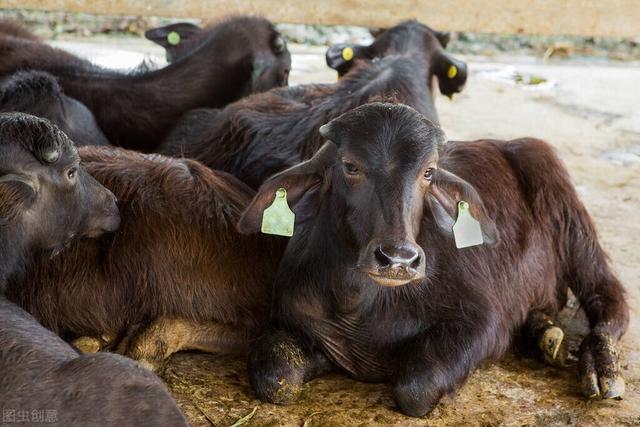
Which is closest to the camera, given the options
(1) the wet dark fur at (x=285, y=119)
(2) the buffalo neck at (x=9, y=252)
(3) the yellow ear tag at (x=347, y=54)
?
(2) the buffalo neck at (x=9, y=252)

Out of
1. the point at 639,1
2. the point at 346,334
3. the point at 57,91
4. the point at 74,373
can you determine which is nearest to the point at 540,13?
the point at 639,1

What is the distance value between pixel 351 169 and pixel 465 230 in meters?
0.59

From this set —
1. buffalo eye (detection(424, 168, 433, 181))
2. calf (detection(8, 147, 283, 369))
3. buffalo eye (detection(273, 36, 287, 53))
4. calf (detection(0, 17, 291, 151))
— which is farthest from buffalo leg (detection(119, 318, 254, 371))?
buffalo eye (detection(273, 36, 287, 53))

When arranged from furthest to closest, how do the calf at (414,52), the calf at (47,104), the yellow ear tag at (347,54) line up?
the yellow ear tag at (347,54) < the calf at (414,52) < the calf at (47,104)

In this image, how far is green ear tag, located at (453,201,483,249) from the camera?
4.45 m

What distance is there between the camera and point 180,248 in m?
4.72

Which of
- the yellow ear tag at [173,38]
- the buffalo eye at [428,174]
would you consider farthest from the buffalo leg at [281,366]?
the yellow ear tag at [173,38]

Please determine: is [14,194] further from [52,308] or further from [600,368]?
[600,368]

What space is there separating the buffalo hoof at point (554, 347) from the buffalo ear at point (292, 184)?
4.10ft

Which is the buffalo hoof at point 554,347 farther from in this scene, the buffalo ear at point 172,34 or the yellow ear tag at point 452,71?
the buffalo ear at point 172,34

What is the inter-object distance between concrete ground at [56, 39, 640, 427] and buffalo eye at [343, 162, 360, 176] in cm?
100

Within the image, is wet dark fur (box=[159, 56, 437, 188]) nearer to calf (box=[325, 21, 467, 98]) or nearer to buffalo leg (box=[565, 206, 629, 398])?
calf (box=[325, 21, 467, 98])

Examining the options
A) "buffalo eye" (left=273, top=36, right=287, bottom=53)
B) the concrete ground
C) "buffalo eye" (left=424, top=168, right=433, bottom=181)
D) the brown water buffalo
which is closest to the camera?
"buffalo eye" (left=424, top=168, right=433, bottom=181)

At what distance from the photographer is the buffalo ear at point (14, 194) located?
408 centimetres
